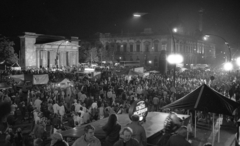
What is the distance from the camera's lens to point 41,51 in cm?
5481

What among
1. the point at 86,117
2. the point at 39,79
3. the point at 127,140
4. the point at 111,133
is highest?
the point at 39,79

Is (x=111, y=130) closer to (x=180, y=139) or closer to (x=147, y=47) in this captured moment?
(x=180, y=139)

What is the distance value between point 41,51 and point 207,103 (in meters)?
51.6

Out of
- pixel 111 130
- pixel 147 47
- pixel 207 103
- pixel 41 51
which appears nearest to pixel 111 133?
pixel 111 130

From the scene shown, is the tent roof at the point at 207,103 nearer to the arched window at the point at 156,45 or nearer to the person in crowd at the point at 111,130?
the person in crowd at the point at 111,130

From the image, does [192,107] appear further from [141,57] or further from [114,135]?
[141,57]

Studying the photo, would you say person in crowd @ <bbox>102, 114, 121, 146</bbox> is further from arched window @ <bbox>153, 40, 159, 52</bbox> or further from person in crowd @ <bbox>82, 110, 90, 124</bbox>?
arched window @ <bbox>153, 40, 159, 52</bbox>

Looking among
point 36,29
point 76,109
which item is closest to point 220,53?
point 36,29

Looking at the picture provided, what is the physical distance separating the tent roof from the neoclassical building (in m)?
43.9

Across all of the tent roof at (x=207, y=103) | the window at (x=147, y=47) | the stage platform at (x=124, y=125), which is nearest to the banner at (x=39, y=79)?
the stage platform at (x=124, y=125)

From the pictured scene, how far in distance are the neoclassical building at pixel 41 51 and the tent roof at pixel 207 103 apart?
43.9m

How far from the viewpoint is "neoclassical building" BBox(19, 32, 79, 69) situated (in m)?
52.8

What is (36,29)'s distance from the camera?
70688 mm

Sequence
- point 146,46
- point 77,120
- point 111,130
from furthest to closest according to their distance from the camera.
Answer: point 146,46
point 77,120
point 111,130
